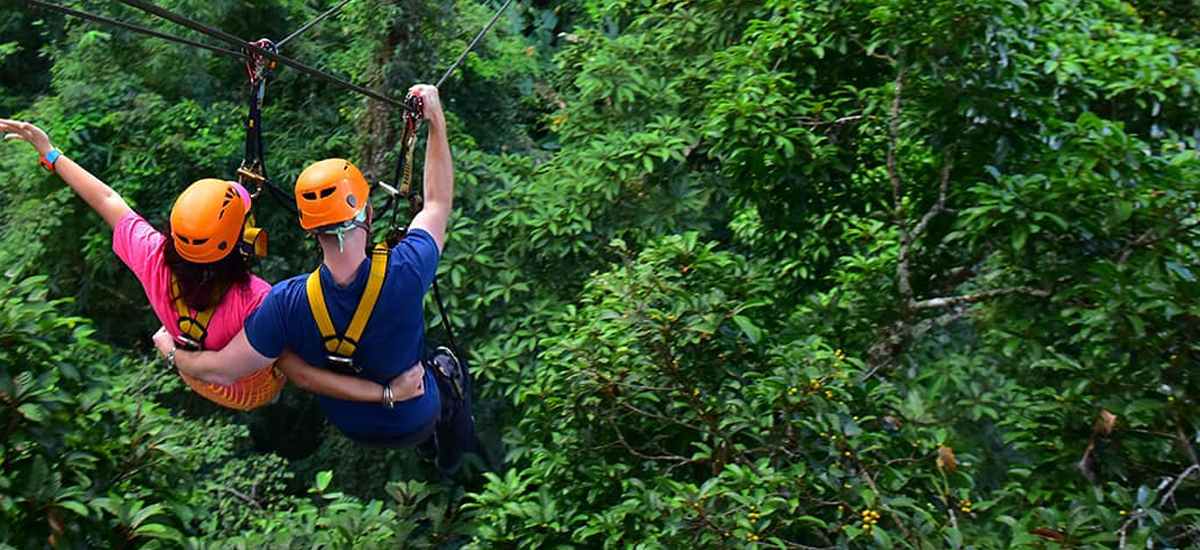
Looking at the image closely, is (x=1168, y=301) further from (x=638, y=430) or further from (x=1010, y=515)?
(x=638, y=430)

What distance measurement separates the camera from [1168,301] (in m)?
3.37

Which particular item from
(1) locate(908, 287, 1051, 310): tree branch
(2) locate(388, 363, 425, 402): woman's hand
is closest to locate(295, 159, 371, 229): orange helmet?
(2) locate(388, 363, 425, 402): woman's hand

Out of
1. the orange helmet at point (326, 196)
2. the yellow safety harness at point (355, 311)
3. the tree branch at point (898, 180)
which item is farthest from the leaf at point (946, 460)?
the orange helmet at point (326, 196)

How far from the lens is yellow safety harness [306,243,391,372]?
2.45 metres

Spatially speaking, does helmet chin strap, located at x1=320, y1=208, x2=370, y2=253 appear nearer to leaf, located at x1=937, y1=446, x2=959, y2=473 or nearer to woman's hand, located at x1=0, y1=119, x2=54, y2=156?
woman's hand, located at x1=0, y1=119, x2=54, y2=156

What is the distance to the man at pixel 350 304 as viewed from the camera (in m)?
2.42

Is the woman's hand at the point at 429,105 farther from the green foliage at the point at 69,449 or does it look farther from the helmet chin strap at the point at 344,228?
the green foliage at the point at 69,449

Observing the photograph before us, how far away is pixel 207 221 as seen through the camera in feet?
7.54

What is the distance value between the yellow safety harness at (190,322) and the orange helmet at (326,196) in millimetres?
298

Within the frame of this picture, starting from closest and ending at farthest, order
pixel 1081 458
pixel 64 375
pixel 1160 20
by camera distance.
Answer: pixel 64 375 < pixel 1081 458 < pixel 1160 20

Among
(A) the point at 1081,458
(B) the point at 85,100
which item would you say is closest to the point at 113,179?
(B) the point at 85,100

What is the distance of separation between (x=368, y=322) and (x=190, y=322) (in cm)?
36

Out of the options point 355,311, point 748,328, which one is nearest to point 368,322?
point 355,311

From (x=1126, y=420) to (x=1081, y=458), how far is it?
0.21 metres
